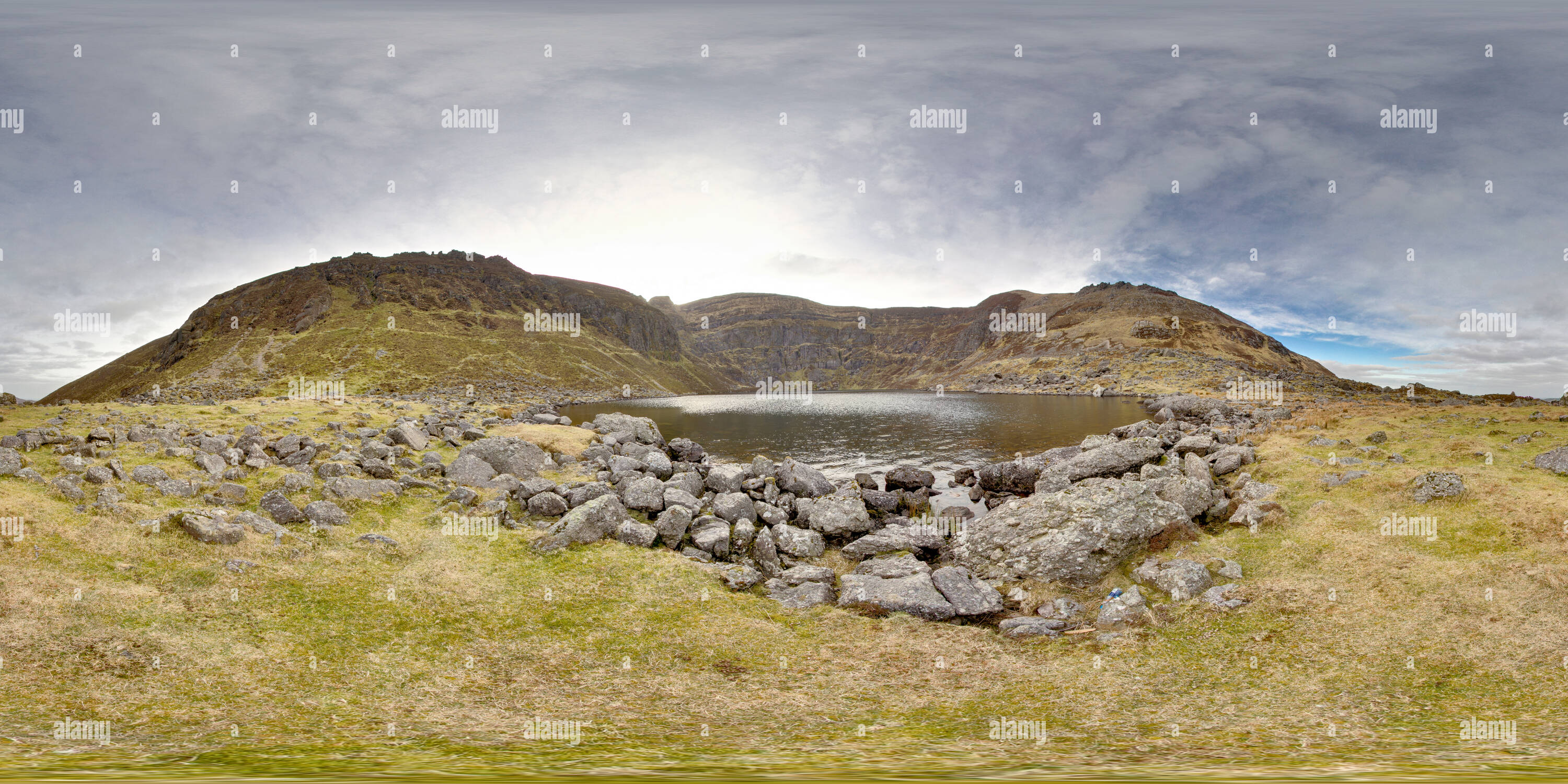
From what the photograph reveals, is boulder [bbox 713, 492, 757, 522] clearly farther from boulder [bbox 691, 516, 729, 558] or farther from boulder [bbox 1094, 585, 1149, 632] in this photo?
boulder [bbox 1094, 585, 1149, 632]

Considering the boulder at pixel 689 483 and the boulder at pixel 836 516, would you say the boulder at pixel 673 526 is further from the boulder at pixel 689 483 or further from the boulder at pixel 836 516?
the boulder at pixel 836 516

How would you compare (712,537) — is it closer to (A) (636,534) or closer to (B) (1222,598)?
(A) (636,534)

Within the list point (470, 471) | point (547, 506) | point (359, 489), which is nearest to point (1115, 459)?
point (547, 506)

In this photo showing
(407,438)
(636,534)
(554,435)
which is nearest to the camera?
(636,534)

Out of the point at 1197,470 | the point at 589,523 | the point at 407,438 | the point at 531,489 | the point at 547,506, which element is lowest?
the point at 589,523

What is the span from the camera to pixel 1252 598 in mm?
15672

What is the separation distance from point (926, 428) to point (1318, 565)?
177ft

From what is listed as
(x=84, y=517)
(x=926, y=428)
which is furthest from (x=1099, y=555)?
(x=926, y=428)

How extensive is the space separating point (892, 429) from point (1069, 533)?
53084 mm

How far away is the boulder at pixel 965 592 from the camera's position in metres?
16.7

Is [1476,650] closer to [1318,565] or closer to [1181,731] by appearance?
[1318,565]

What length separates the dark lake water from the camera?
49.3 metres

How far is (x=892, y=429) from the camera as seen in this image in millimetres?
71688

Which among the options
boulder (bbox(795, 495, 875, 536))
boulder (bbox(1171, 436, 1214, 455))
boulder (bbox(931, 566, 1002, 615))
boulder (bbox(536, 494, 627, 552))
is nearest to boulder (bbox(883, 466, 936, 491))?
boulder (bbox(795, 495, 875, 536))
